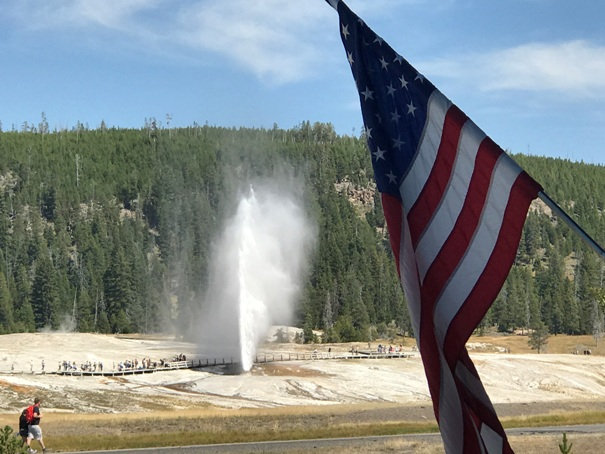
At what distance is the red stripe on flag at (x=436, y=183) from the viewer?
9.39 meters

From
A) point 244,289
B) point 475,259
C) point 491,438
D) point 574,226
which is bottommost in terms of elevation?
point 491,438

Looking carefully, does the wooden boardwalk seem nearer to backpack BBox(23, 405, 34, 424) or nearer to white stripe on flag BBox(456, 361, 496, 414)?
backpack BBox(23, 405, 34, 424)

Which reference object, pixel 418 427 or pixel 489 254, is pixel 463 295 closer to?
pixel 489 254

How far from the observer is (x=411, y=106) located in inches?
378

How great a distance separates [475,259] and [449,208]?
621 millimetres

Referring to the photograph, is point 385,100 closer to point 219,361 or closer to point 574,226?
point 574,226

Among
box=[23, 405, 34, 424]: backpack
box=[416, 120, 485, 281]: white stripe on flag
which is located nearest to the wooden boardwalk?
box=[23, 405, 34, 424]: backpack

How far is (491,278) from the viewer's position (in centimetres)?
896

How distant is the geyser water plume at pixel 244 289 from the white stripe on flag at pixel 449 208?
6739cm

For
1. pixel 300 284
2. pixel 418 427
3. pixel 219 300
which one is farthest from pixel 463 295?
pixel 300 284

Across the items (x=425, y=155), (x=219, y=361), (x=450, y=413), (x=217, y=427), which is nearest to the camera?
(x=450, y=413)

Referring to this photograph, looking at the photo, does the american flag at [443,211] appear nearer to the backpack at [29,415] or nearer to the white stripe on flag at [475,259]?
the white stripe on flag at [475,259]

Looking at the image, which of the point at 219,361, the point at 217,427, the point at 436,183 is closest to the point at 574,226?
the point at 436,183

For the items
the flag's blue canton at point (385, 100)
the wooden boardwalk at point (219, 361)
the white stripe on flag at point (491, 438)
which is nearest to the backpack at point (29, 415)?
the flag's blue canton at point (385, 100)
